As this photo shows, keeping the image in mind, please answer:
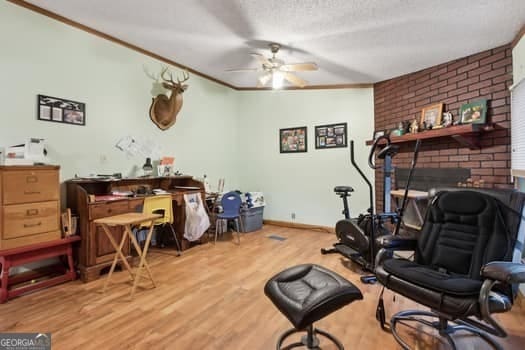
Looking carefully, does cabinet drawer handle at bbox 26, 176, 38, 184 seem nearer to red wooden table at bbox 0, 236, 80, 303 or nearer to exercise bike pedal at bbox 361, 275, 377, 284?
red wooden table at bbox 0, 236, 80, 303

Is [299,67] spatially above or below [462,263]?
above

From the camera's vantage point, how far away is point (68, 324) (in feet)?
6.43

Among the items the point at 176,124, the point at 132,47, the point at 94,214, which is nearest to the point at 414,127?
the point at 176,124

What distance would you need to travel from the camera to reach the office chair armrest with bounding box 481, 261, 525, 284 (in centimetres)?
129

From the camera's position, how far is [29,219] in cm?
241

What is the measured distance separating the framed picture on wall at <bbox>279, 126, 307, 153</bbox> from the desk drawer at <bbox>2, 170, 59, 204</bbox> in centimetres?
360

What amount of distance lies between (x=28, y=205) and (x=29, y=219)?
0.43 feet

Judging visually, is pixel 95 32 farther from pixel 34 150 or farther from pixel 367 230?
pixel 367 230

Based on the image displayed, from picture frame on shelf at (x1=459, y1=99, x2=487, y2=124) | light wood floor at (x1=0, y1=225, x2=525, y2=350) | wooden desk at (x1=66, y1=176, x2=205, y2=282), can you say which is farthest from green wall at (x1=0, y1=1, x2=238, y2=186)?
picture frame on shelf at (x1=459, y1=99, x2=487, y2=124)

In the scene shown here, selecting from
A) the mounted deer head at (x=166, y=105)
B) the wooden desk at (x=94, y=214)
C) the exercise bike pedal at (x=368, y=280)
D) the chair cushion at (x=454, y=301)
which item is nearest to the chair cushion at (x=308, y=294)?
the chair cushion at (x=454, y=301)

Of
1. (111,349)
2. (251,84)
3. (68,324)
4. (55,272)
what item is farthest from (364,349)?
(251,84)

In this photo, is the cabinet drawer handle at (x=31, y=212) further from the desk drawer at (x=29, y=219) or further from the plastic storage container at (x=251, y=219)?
the plastic storage container at (x=251, y=219)

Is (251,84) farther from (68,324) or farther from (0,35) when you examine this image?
(68,324)

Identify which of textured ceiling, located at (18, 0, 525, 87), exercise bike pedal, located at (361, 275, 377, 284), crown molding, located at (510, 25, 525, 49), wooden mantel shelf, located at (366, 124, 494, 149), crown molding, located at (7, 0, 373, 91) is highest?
crown molding, located at (7, 0, 373, 91)
